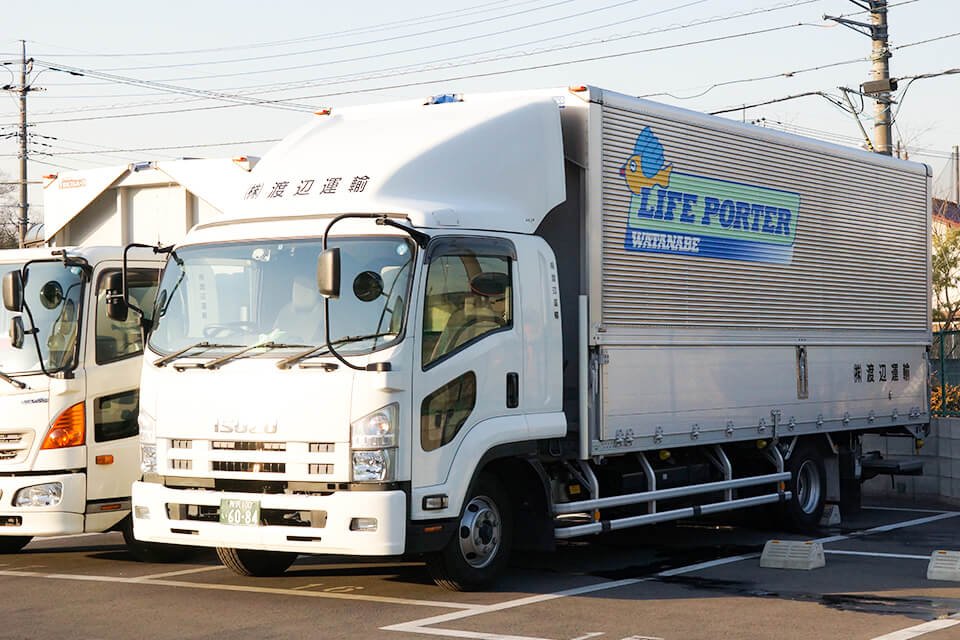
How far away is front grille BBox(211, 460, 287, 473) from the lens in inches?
365

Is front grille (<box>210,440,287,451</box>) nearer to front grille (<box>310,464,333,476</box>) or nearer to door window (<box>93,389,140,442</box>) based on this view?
front grille (<box>310,464,333,476</box>)

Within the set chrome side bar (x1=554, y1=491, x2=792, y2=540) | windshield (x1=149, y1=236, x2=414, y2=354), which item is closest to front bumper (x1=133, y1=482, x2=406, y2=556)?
windshield (x1=149, y1=236, x2=414, y2=354)

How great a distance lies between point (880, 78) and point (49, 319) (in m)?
15.7

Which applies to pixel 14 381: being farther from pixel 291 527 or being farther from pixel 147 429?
pixel 291 527

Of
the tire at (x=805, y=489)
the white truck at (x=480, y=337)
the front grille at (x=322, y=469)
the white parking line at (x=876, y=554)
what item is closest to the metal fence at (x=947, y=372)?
the tire at (x=805, y=489)

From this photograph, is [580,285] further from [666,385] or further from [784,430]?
[784,430]


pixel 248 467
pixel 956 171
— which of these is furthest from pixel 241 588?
pixel 956 171

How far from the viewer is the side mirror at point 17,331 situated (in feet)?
36.1

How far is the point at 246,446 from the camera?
9398mm

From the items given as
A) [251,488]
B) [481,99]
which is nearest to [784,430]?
[481,99]

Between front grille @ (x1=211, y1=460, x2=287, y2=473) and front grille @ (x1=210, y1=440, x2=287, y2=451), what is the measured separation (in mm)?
94

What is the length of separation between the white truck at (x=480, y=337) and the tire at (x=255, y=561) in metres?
0.03

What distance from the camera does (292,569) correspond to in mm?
11367

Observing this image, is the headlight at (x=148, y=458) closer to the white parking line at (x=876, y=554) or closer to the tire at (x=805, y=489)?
the white parking line at (x=876, y=554)
